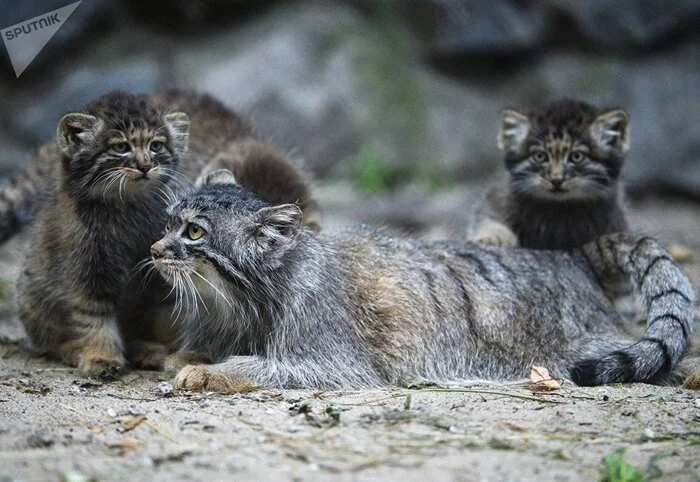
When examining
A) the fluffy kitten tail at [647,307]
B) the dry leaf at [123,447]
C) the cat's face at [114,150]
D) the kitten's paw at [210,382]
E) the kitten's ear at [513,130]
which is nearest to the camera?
the dry leaf at [123,447]

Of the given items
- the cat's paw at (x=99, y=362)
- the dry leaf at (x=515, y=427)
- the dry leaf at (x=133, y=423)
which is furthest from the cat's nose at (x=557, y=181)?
the dry leaf at (x=133, y=423)

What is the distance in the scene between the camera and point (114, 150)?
6070 mm

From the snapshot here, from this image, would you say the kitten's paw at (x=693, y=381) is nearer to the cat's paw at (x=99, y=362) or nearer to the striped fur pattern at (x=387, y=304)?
the striped fur pattern at (x=387, y=304)

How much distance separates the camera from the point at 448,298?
6.29m

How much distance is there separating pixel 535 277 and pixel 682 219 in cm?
561

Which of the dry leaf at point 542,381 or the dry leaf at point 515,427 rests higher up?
the dry leaf at point 542,381

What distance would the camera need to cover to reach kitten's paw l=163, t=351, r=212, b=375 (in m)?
6.05

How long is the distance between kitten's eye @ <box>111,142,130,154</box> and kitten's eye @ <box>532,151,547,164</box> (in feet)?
11.4

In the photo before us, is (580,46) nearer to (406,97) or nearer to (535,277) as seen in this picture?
(406,97)

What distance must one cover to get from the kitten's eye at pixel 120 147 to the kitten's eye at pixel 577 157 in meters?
3.64

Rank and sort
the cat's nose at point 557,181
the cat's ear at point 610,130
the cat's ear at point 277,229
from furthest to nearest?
the cat's ear at point 610,130 < the cat's nose at point 557,181 < the cat's ear at point 277,229

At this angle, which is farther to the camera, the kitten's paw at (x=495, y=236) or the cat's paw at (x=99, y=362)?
the kitten's paw at (x=495, y=236)

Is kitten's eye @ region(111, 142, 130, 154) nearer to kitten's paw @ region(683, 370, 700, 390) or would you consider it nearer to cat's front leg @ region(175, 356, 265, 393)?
cat's front leg @ region(175, 356, 265, 393)

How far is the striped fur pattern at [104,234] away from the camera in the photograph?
608 centimetres
